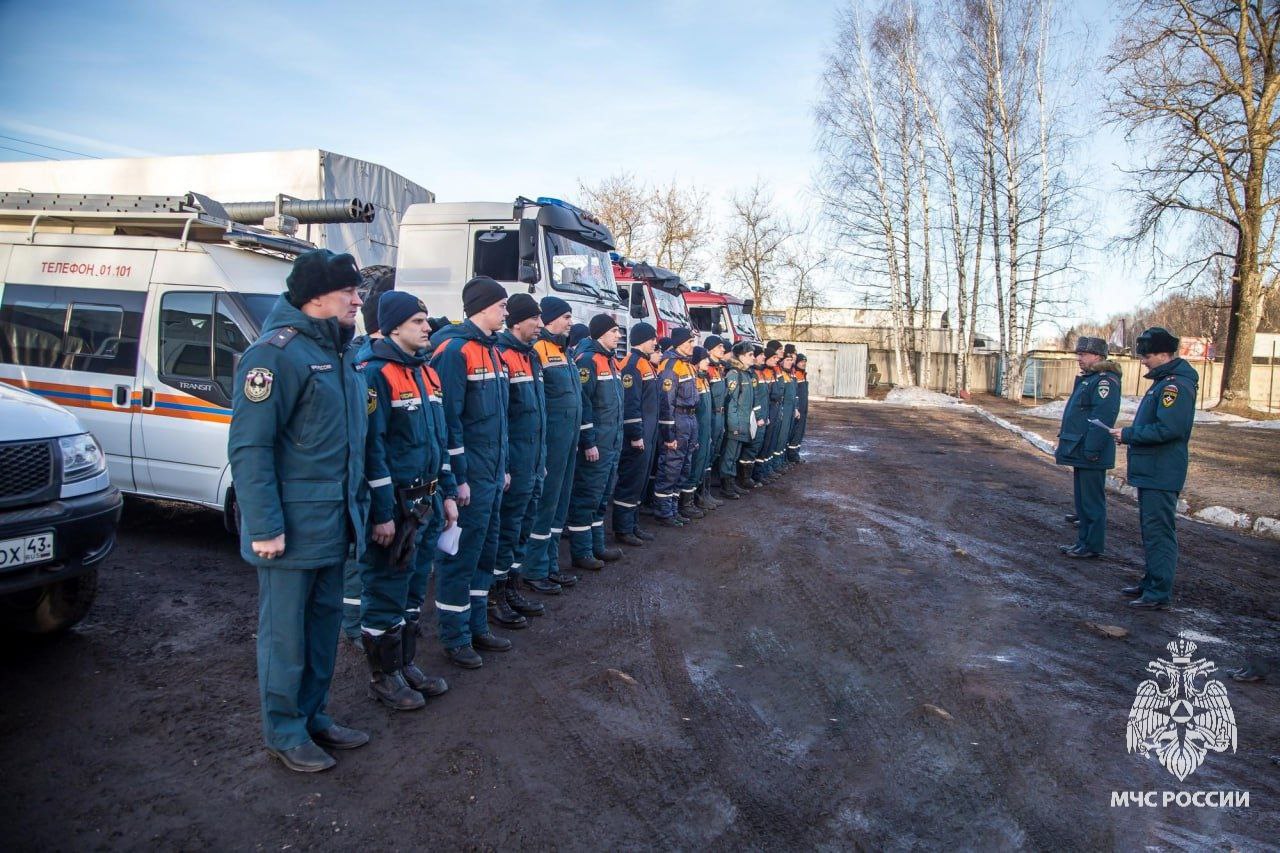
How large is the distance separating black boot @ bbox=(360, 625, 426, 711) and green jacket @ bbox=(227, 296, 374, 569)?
84cm

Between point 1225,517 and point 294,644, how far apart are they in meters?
11.4

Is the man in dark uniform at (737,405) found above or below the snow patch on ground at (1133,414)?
above

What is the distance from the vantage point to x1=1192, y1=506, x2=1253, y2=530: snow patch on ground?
9.95 metres

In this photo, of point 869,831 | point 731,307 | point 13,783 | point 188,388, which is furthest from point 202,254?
point 731,307

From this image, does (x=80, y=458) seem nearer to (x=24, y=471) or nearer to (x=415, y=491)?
(x=24, y=471)

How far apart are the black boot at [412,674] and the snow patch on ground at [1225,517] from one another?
1028 cm

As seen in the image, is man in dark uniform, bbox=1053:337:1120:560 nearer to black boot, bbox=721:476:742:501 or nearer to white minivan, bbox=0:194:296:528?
black boot, bbox=721:476:742:501

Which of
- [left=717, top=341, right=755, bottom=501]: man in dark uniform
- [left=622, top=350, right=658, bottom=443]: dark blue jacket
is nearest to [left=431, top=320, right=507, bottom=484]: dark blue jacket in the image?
[left=622, top=350, right=658, bottom=443]: dark blue jacket

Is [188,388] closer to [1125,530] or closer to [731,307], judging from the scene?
[1125,530]

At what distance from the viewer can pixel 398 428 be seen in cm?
418

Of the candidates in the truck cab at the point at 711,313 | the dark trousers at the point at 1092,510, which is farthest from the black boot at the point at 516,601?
the truck cab at the point at 711,313

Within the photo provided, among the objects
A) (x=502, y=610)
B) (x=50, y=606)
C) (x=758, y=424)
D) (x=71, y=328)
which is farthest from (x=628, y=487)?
(x=71, y=328)

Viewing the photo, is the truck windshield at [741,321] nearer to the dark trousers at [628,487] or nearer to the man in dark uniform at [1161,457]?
the dark trousers at [628,487]

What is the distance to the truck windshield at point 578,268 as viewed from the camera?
10523mm
